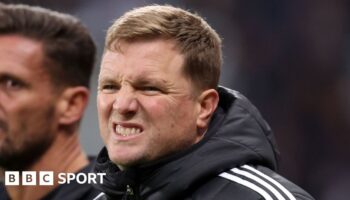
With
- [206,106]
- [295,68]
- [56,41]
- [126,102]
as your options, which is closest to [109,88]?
[126,102]

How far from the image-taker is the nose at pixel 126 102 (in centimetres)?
137

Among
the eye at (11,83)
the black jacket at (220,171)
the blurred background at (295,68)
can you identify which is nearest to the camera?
the black jacket at (220,171)

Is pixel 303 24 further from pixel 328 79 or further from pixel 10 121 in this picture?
pixel 10 121

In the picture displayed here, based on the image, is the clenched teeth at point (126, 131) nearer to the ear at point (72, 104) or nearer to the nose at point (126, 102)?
the nose at point (126, 102)

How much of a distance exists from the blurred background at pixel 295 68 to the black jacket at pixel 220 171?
1.37 metres

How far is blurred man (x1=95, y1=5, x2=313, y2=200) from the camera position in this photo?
4.41ft

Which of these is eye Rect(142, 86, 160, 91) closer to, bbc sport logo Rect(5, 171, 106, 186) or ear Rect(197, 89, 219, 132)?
ear Rect(197, 89, 219, 132)

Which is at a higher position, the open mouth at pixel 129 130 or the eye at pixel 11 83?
the open mouth at pixel 129 130

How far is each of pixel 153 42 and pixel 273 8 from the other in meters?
1.58

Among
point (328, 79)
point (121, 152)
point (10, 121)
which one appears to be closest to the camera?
point (121, 152)

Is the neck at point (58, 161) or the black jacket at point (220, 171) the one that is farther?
the neck at point (58, 161)

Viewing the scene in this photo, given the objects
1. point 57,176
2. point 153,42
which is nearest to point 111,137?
point 153,42

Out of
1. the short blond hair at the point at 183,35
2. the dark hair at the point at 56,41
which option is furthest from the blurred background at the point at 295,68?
the short blond hair at the point at 183,35

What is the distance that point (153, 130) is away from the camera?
1378 millimetres
